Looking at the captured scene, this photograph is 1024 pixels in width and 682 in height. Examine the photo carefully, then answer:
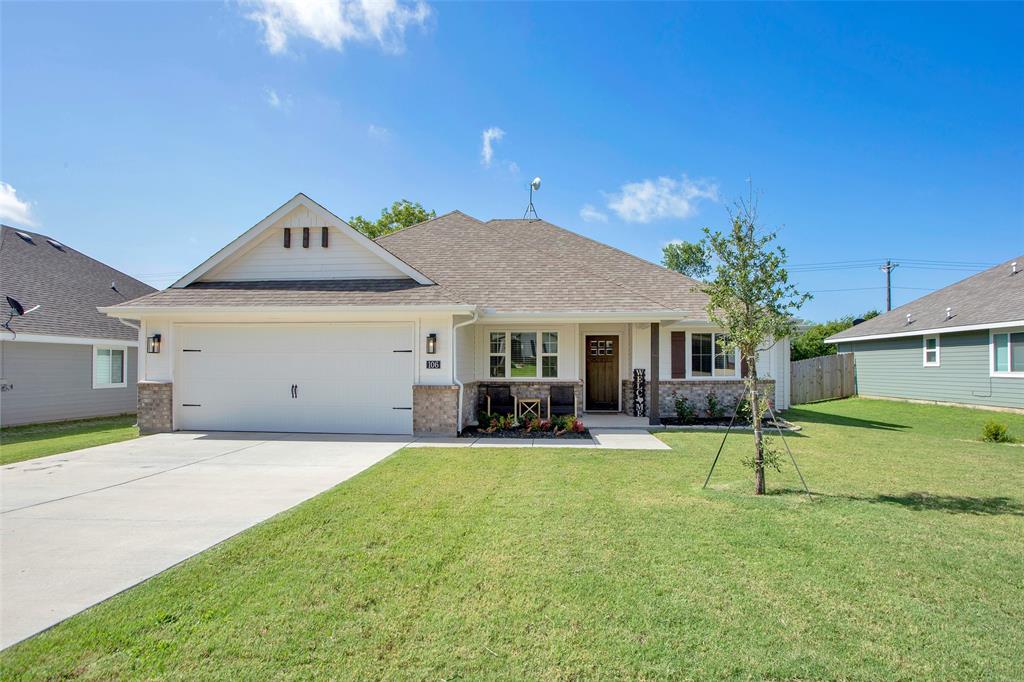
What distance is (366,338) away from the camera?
405 inches

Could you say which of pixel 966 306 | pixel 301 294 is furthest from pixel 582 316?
pixel 966 306

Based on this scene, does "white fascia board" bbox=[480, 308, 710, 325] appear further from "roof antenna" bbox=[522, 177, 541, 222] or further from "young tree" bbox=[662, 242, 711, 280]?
"young tree" bbox=[662, 242, 711, 280]

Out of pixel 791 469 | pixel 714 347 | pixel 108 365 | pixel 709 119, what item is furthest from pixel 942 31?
pixel 108 365

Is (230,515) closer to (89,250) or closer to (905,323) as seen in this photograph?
(89,250)

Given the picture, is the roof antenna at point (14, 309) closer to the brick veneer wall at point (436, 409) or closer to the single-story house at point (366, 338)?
the single-story house at point (366, 338)

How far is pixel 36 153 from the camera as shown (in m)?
11.8

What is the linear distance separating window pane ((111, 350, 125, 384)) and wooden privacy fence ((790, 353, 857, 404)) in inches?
934

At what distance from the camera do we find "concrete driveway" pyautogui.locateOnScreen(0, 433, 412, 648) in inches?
138

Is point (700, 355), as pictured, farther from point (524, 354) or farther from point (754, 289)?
point (754, 289)

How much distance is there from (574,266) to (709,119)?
5.93m

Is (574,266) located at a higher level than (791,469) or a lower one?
higher

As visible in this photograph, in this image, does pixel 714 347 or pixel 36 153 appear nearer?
pixel 36 153

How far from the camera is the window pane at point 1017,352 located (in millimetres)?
13855

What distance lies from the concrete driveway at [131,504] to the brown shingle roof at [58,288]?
702 centimetres
